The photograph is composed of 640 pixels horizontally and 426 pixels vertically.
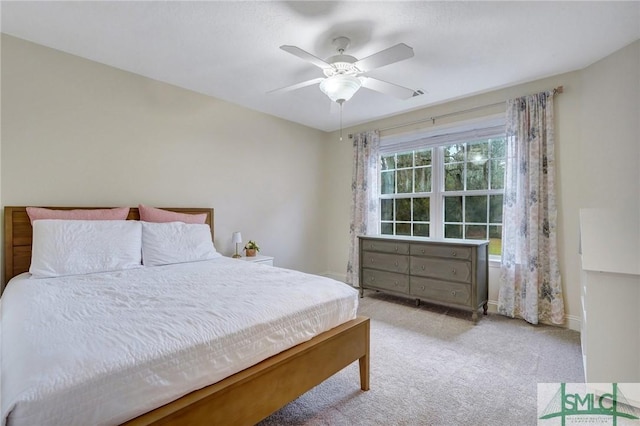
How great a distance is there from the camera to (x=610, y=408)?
1711mm

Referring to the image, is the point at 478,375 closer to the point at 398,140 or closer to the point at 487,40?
the point at 487,40

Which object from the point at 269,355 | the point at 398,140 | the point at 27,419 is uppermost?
the point at 398,140

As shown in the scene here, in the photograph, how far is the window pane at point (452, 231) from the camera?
12.4 ft

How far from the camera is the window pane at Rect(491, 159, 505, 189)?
3.42 metres

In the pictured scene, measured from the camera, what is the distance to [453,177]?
3.82 metres

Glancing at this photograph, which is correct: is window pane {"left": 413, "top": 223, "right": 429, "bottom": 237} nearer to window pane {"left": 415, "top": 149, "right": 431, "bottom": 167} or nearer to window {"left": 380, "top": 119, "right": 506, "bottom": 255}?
window {"left": 380, "top": 119, "right": 506, "bottom": 255}

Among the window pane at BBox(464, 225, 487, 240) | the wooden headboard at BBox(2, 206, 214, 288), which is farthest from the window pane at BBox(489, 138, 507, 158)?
the wooden headboard at BBox(2, 206, 214, 288)

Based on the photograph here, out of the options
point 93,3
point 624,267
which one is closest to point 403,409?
point 624,267

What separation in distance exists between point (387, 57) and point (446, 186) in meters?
2.35

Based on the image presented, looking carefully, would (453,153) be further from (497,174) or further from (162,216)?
(162,216)

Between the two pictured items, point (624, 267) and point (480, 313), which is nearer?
point (624, 267)

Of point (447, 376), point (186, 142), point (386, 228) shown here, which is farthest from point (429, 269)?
point (186, 142)

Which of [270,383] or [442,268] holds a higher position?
[442,268]

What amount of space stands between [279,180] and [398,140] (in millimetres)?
1783
